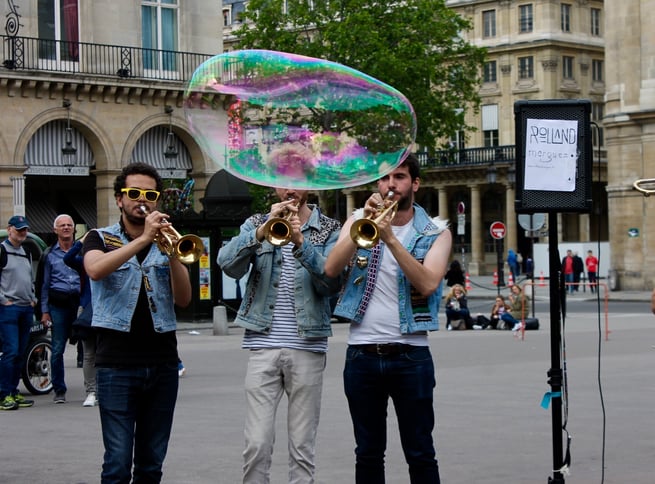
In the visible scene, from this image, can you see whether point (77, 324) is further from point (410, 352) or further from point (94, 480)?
point (410, 352)

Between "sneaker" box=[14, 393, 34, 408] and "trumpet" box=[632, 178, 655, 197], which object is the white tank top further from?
"sneaker" box=[14, 393, 34, 408]

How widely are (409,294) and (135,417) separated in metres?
1.57

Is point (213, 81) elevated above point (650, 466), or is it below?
above

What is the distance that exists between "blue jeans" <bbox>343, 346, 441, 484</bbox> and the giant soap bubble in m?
1.15

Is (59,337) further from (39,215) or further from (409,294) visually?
(39,215)

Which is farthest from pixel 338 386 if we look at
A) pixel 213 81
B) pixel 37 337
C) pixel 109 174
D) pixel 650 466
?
pixel 109 174

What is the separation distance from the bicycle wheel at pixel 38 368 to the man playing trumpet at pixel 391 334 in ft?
29.7

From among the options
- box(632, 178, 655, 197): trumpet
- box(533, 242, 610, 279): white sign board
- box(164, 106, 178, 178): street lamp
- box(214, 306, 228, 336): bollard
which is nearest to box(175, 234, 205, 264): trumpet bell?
box(632, 178, 655, 197): trumpet

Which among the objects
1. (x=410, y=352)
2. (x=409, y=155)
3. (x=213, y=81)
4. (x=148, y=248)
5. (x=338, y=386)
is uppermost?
(x=213, y=81)

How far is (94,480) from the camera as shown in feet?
31.3

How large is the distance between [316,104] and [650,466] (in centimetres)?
375

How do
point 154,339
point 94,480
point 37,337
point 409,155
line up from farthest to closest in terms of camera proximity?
point 37,337 < point 94,480 < point 409,155 < point 154,339

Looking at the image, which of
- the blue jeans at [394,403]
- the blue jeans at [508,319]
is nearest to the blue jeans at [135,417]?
the blue jeans at [394,403]

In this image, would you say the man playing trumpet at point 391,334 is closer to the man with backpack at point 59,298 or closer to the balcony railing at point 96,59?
the man with backpack at point 59,298
